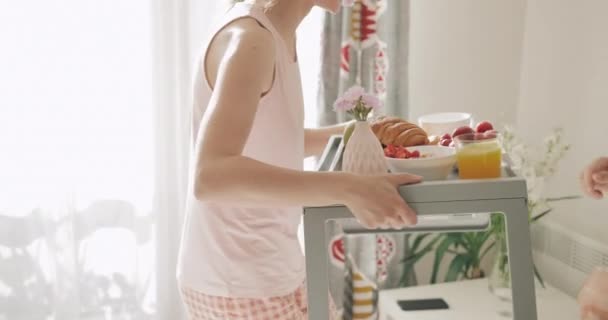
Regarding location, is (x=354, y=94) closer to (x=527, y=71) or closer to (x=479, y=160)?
(x=479, y=160)

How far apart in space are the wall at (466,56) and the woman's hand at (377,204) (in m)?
1.51

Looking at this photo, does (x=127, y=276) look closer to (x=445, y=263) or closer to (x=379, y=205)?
(x=445, y=263)

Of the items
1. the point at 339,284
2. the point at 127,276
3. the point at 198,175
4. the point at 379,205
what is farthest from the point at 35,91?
the point at 379,205

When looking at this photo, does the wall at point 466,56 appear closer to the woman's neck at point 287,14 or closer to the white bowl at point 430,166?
the woman's neck at point 287,14

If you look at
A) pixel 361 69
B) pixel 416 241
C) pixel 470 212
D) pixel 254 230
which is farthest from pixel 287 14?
pixel 416 241

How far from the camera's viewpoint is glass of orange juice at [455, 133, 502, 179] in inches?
35.2

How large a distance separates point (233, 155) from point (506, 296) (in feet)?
4.67

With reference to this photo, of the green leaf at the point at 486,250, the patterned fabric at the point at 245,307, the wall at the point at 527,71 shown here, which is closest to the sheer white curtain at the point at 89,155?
the wall at the point at 527,71

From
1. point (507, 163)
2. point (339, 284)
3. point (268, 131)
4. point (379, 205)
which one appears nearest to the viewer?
point (379, 205)

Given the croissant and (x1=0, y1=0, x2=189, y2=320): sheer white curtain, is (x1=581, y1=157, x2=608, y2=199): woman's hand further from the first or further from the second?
(x1=0, y1=0, x2=189, y2=320): sheer white curtain

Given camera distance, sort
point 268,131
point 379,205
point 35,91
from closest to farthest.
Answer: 1. point 379,205
2. point 268,131
3. point 35,91

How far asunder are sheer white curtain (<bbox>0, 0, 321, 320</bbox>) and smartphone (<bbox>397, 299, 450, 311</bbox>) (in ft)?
2.28

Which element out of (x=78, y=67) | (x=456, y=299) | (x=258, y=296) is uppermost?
(x=78, y=67)

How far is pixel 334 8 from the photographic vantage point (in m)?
1.19
